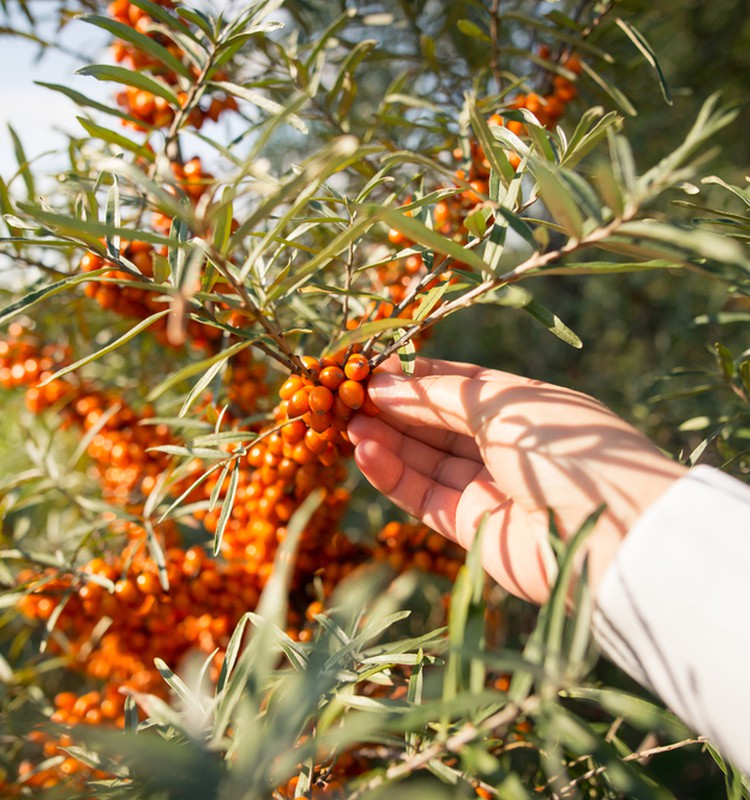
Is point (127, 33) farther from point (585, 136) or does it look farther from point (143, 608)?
point (143, 608)

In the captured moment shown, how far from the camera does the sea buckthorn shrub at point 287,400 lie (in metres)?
0.43

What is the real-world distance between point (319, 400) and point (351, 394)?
0.04 meters

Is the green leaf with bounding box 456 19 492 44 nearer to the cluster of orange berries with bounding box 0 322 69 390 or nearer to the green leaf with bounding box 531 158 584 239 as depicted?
the green leaf with bounding box 531 158 584 239

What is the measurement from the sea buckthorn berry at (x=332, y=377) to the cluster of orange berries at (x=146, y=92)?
541mm

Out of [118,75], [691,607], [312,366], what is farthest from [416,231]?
[118,75]

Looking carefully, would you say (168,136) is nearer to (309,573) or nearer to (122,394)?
(122,394)

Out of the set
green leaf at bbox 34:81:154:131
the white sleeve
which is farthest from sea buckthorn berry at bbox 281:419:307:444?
green leaf at bbox 34:81:154:131

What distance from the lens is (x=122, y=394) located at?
132 centimetres

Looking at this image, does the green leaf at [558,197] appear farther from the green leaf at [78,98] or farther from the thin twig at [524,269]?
the green leaf at [78,98]

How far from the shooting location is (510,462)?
67 cm

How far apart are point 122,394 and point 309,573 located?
574 mm

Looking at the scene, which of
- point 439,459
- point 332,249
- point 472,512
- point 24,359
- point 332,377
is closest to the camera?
point 332,249

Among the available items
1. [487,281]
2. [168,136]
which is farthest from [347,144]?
[168,136]

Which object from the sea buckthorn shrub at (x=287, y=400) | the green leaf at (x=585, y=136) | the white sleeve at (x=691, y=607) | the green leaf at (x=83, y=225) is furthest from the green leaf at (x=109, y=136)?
the white sleeve at (x=691, y=607)
